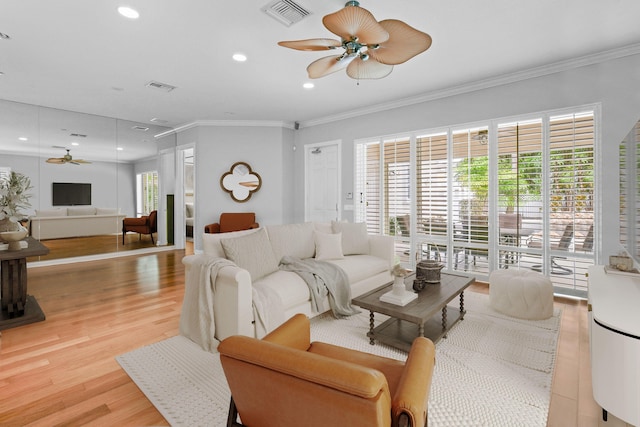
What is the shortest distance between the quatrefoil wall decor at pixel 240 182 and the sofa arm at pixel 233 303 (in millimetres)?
4232

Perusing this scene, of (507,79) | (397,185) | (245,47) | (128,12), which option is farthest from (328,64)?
(397,185)

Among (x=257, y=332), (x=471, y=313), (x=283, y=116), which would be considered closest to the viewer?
(x=257, y=332)

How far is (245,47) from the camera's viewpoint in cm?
347

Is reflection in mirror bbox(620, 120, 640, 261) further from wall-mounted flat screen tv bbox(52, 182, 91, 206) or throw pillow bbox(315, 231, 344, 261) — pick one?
wall-mounted flat screen tv bbox(52, 182, 91, 206)

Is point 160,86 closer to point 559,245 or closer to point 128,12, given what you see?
point 128,12

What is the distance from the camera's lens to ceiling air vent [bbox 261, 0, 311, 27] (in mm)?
2691

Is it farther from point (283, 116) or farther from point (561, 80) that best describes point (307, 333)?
point (283, 116)

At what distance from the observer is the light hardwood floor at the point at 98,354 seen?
182cm

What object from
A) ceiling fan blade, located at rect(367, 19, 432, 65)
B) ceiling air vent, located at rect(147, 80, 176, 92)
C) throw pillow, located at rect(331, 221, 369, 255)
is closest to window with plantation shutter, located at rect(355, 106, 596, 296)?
throw pillow, located at rect(331, 221, 369, 255)

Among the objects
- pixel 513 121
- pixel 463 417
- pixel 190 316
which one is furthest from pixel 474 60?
pixel 190 316

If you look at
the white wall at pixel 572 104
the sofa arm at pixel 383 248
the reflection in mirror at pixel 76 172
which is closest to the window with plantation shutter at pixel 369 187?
the white wall at pixel 572 104

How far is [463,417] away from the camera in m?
1.77

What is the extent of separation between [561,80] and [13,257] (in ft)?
19.9

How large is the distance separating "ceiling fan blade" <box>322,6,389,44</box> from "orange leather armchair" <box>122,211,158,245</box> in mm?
5961
